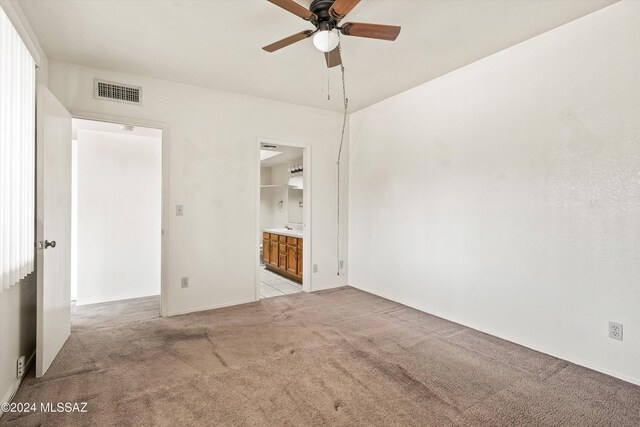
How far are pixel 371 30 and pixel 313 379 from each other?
2.40 metres

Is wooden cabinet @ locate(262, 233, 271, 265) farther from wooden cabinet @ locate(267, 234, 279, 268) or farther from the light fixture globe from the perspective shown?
the light fixture globe

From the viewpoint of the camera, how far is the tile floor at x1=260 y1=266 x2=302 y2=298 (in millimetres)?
4555

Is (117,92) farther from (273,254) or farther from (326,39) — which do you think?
(273,254)

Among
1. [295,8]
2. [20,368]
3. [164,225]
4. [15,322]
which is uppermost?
[295,8]

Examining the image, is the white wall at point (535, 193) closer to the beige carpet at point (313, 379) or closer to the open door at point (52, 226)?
the beige carpet at point (313, 379)

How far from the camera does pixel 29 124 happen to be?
7.17 ft

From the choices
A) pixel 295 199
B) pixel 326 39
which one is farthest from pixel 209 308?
pixel 295 199

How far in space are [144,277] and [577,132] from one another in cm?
513

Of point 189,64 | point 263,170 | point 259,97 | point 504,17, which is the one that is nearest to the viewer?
point 504,17

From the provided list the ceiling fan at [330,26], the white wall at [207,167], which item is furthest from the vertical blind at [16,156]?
the ceiling fan at [330,26]

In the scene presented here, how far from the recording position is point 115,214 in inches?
170

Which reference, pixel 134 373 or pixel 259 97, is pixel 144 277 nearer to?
pixel 134 373

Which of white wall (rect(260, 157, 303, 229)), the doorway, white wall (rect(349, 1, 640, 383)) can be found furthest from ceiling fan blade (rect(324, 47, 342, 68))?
white wall (rect(260, 157, 303, 229))

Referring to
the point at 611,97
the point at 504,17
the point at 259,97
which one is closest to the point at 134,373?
the point at 259,97
